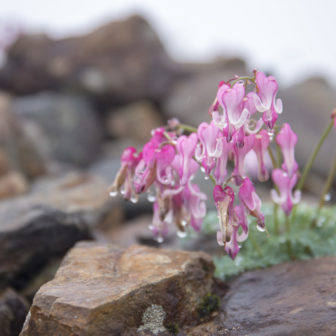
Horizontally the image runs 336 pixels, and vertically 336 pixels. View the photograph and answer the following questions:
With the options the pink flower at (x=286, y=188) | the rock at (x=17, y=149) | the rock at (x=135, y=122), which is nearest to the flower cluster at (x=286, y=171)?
the pink flower at (x=286, y=188)

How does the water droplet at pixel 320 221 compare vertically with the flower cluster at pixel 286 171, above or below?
below

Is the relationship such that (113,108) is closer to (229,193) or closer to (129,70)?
(129,70)

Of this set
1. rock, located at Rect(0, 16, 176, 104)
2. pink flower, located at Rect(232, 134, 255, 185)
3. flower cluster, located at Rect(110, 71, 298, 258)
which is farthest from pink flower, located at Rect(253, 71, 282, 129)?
→ rock, located at Rect(0, 16, 176, 104)

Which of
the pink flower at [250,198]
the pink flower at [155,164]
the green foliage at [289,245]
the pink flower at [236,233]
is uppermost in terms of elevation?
the pink flower at [155,164]

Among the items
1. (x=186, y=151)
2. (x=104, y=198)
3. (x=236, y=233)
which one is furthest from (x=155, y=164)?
(x=104, y=198)

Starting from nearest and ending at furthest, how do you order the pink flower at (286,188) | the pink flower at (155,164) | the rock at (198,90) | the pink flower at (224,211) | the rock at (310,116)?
the pink flower at (224,211), the pink flower at (155,164), the pink flower at (286,188), the rock at (310,116), the rock at (198,90)

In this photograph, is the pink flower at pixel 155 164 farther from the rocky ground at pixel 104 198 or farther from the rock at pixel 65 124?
the rock at pixel 65 124
